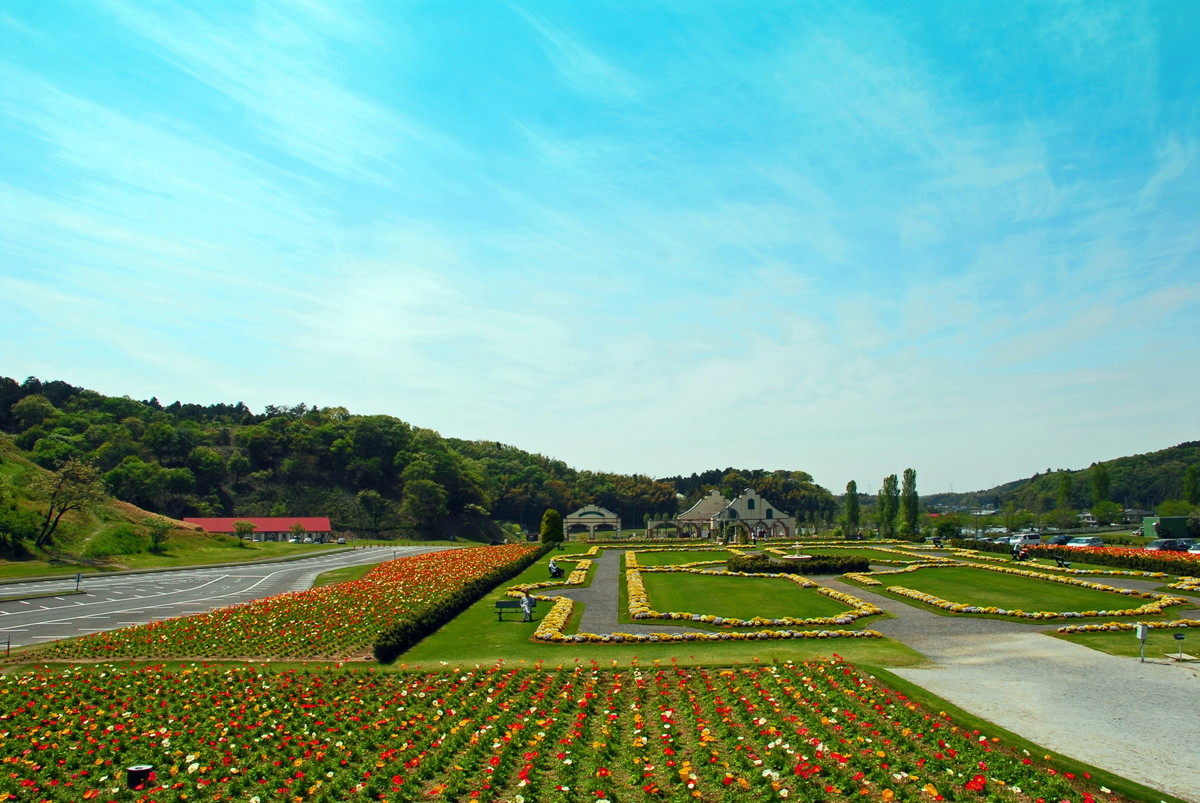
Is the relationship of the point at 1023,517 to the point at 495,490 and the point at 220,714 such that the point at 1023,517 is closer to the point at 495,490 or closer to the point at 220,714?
→ the point at 495,490

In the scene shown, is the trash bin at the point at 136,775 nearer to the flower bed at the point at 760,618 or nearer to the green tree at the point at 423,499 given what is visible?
the flower bed at the point at 760,618

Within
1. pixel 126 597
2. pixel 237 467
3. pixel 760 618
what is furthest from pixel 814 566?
pixel 237 467

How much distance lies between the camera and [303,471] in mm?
134000

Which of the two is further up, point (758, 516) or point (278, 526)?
point (758, 516)

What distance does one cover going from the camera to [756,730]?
13.3 m

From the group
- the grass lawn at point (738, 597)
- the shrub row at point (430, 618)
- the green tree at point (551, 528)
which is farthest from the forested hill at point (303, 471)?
Answer: the grass lawn at point (738, 597)

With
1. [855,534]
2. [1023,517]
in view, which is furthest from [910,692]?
[1023,517]

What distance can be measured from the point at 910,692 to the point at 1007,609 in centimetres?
1490

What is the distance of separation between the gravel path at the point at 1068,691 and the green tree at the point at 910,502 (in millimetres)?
63920

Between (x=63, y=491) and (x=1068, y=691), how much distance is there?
64.6 m

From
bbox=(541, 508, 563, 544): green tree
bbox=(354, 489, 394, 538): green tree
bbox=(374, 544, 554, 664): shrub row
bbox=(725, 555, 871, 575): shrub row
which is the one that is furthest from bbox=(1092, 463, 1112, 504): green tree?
bbox=(354, 489, 394, 538): green tree

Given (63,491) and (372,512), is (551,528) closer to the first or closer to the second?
(63,491)

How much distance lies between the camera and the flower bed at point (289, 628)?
2248 centimetres

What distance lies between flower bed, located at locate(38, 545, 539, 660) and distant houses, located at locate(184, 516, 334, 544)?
7914 cm
